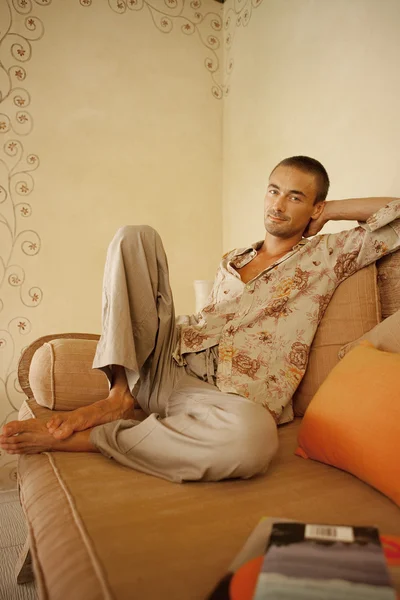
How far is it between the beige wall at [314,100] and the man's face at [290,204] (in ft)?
1.01

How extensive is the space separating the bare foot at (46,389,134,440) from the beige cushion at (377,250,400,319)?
77 centimetres

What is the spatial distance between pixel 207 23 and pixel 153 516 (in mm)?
2888

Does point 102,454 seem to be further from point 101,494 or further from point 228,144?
point 228,144

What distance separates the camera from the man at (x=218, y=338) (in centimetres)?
105

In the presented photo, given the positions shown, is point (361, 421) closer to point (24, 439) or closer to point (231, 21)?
point (24, 439)

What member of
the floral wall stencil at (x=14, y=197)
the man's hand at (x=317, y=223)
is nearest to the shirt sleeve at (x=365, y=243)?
the man's hand at (x=317, y=223)

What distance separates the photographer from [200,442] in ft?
3.23

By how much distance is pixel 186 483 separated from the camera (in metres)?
0.96

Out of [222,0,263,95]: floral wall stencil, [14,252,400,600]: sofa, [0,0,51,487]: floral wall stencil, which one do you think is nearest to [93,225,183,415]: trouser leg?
[14,252,400,600]: sofa

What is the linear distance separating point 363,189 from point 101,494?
1451 millimetres

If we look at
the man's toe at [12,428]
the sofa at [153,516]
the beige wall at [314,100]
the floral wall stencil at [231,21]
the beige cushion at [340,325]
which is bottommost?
the sofa at [153,516]

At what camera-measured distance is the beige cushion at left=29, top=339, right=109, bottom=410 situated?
1.42m

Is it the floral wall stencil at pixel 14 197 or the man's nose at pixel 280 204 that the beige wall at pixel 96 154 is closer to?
the floral wall stencil at pixel 14 197

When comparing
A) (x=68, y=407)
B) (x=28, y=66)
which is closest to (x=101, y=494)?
(x=68, y=407)
